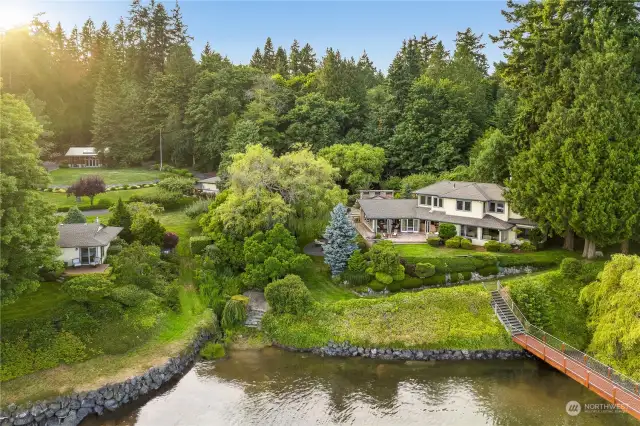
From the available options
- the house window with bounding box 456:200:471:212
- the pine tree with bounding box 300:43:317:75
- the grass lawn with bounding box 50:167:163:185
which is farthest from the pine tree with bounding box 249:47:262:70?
the house window with bounding box 456:200:471:212

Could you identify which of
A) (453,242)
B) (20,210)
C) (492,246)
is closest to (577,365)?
(492,246)

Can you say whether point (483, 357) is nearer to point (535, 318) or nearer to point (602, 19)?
point (535, 318)

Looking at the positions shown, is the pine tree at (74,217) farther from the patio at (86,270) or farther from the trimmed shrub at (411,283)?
the trimmed shrub at (411,283)

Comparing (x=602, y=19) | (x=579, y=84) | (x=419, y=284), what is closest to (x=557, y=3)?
(x=602, y=19)

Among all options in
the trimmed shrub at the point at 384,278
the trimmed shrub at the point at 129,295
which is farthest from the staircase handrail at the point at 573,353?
the trimmed shrub at the point at 129,295

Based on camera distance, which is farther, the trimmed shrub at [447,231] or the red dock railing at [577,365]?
the trimmed shrub at [447,231]

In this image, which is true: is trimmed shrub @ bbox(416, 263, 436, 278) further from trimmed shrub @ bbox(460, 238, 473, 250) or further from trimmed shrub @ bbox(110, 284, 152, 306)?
trimmed shrub @ bbox(110, 284, 152, 306)

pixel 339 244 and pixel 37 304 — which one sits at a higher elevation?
pixel 339 244

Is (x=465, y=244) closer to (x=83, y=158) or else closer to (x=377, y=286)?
(x=377, y=286)
